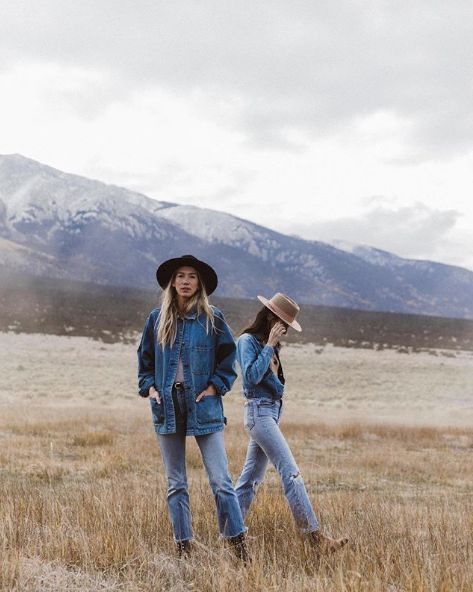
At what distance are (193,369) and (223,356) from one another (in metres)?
0.26

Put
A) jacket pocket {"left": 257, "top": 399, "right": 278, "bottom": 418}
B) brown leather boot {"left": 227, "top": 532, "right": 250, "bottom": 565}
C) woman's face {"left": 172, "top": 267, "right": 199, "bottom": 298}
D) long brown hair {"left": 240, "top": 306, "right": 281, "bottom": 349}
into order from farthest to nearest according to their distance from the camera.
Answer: long brown hair {"left": 240, "top": 306, "right": 281, "bottom": 349}
jacket pocket {"left": 257, "top": 399, "right": 278, "bottom": 418}
woman's face {"left": 172, "top": 267, "right": 199, "bottom": 298}
brown leather boot {"left": 227, "top": 532, "right": 250, "bottom": 565}

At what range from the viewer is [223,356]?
4555 mm

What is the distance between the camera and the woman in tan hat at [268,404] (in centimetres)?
477

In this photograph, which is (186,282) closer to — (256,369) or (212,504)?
(256,369)

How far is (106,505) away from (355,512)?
221cm

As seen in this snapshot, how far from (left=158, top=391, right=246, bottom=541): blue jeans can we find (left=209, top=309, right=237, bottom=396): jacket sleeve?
11.5 inches

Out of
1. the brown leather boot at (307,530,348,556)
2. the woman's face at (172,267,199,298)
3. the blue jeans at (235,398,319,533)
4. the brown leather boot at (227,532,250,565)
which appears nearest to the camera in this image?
the brown leather boot at (227,532,250,565)

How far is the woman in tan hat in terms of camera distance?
15.7 ft

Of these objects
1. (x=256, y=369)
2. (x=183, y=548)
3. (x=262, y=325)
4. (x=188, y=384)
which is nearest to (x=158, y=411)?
(x=188, y=384)

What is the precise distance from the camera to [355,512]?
18.9ft

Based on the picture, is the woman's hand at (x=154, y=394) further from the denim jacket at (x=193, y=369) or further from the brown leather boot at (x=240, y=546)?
the brown leather boot at (x=240, y=546)

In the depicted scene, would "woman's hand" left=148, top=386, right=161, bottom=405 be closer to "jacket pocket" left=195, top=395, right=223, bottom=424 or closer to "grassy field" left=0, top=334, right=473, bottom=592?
"jacket pocket" left=195, top=395, right=223, bottom=424

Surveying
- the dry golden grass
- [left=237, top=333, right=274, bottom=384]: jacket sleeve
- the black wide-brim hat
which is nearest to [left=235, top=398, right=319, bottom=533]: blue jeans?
the dry golden grass

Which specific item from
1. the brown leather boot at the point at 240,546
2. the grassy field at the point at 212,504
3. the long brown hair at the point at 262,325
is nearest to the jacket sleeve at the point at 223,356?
the long brown hair at the point at 262,325
